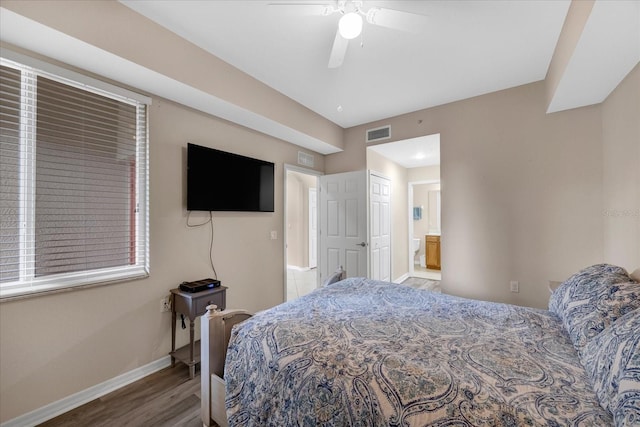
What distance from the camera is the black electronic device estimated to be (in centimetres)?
231

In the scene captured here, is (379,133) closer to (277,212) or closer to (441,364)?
(277,212)

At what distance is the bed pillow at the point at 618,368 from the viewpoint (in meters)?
0.70

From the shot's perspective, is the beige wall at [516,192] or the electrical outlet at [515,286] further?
the electrical outlet at [515,286]

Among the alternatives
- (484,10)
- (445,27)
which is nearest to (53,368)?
(445,27)

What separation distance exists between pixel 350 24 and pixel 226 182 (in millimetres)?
1908

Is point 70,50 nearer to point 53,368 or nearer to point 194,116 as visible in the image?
point 194,116

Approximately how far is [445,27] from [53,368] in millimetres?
3683

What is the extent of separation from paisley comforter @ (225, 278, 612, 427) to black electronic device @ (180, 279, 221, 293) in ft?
3.51

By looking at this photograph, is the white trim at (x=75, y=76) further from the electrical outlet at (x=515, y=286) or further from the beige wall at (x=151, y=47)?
the electrical outlet at (x=515, y=286)

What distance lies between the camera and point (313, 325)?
140 centimetres

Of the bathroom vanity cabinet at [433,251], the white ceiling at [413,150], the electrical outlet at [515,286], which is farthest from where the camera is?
the bathroom vanity cabinet at [433,251]

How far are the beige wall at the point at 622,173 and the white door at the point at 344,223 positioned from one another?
2409 millimetres

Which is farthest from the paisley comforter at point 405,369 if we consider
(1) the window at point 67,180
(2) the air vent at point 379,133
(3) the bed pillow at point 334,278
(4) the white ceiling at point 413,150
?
(2) the air vent at point 379,133

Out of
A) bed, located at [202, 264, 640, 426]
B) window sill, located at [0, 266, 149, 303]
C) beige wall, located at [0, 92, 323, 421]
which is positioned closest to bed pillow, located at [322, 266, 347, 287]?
bed, located at [202, 264, 640, 426]
